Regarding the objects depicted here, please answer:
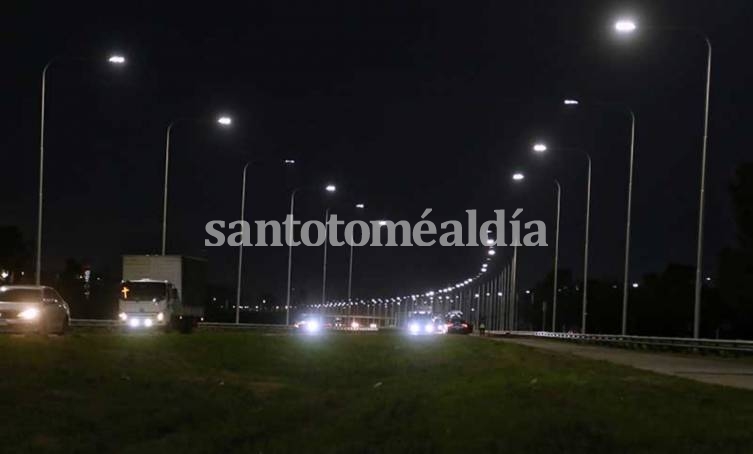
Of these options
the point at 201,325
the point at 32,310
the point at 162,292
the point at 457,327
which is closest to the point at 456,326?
the point at 457,327

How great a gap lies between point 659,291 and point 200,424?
5941 inches

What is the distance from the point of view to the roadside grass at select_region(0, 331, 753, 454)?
14820 mm

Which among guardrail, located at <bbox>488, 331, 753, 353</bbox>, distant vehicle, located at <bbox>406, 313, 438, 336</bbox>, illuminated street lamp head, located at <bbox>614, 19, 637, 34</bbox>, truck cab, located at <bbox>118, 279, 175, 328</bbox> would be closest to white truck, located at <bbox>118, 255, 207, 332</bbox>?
truck cab, located at <bbox>118, 279, 175, 328</bbox>

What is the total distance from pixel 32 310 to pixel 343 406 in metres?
18.3

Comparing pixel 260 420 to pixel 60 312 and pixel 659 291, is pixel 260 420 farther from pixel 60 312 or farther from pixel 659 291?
pixel 659 291

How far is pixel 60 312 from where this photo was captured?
39.6m

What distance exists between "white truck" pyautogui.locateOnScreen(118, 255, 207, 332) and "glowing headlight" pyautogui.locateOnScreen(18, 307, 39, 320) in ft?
45.9

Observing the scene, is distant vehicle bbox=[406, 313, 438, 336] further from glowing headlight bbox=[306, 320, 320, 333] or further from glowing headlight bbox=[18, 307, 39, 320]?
glowing headlight bbox=[18, 307, 39, 320]

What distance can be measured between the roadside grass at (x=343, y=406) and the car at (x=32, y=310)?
453 centimetres

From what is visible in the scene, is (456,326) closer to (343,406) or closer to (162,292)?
(162,292)

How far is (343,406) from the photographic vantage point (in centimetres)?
2266

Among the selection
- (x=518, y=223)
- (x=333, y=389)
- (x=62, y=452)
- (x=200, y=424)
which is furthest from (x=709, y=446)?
(x=518, y=223)

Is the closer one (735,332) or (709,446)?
(709,446)

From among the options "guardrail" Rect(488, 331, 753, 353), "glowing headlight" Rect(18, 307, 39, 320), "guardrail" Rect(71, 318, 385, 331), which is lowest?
"guardrail" Rect(71, 318, 385, 331)
